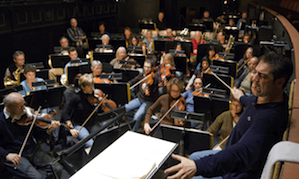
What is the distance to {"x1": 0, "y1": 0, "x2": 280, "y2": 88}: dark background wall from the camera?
5.62 metres

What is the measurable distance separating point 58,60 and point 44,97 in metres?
1.67

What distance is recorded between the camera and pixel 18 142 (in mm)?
2734

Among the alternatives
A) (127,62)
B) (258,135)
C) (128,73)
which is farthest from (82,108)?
(258,135)

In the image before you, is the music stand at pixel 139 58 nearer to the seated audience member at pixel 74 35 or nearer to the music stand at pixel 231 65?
the music stand at pixel 231 65

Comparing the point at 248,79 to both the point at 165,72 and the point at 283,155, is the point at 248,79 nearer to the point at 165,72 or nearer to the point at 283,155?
the point at 165,72

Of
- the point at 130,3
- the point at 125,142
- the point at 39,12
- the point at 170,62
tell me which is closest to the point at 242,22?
the point at 130,3

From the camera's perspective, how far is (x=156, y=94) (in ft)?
13.3

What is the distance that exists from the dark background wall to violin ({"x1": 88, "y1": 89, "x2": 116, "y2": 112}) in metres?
3.10

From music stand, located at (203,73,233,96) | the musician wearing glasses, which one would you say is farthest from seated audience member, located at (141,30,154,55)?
the musician wearing glasses

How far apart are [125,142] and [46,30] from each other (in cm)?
593

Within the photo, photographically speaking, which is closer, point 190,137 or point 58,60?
point 190,137

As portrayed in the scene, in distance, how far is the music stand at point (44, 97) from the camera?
3.22 m

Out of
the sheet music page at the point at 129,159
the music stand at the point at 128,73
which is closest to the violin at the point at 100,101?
the music stand at the point at 128,73

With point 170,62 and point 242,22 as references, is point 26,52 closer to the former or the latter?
point 170,62
